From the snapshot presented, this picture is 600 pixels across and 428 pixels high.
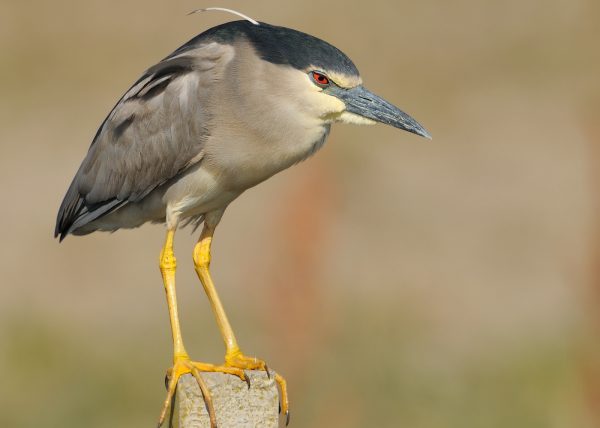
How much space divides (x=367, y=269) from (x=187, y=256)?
1.83 metres

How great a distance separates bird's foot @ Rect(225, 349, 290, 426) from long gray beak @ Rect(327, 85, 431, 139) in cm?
117

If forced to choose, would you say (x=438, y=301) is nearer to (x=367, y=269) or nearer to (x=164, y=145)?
(x=367, y=269)

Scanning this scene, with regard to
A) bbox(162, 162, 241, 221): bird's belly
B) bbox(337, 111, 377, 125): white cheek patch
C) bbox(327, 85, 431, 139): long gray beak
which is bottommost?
bbox(162, 162, 241, 221): bird's belly

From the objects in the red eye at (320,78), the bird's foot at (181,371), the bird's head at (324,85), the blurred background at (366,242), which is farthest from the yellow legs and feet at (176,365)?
the blurred background at (366,242)

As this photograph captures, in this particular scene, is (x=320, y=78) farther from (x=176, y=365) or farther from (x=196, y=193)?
(x=176, y=365)

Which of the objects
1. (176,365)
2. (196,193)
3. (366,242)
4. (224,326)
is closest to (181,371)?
(176,365)

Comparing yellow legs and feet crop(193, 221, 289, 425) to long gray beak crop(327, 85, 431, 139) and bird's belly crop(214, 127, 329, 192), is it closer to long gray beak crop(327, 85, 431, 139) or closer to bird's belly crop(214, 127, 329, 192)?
bird's belly crop(214, 127, 329, 192)

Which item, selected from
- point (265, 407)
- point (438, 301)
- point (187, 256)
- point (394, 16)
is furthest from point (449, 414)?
point (394, 16)

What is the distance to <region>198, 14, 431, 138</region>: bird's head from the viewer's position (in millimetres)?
6789

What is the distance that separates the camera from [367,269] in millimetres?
14641

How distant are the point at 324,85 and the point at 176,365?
4.54ft

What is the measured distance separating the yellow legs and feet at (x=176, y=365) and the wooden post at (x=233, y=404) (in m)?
0.03

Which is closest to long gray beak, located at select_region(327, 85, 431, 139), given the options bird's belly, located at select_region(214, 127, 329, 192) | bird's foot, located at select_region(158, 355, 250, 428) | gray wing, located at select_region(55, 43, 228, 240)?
bird's belly, located at select_region(214, 127, 329, 192)

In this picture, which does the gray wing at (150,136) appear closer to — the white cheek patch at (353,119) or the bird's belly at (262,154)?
the bird's belly at (262,154)
